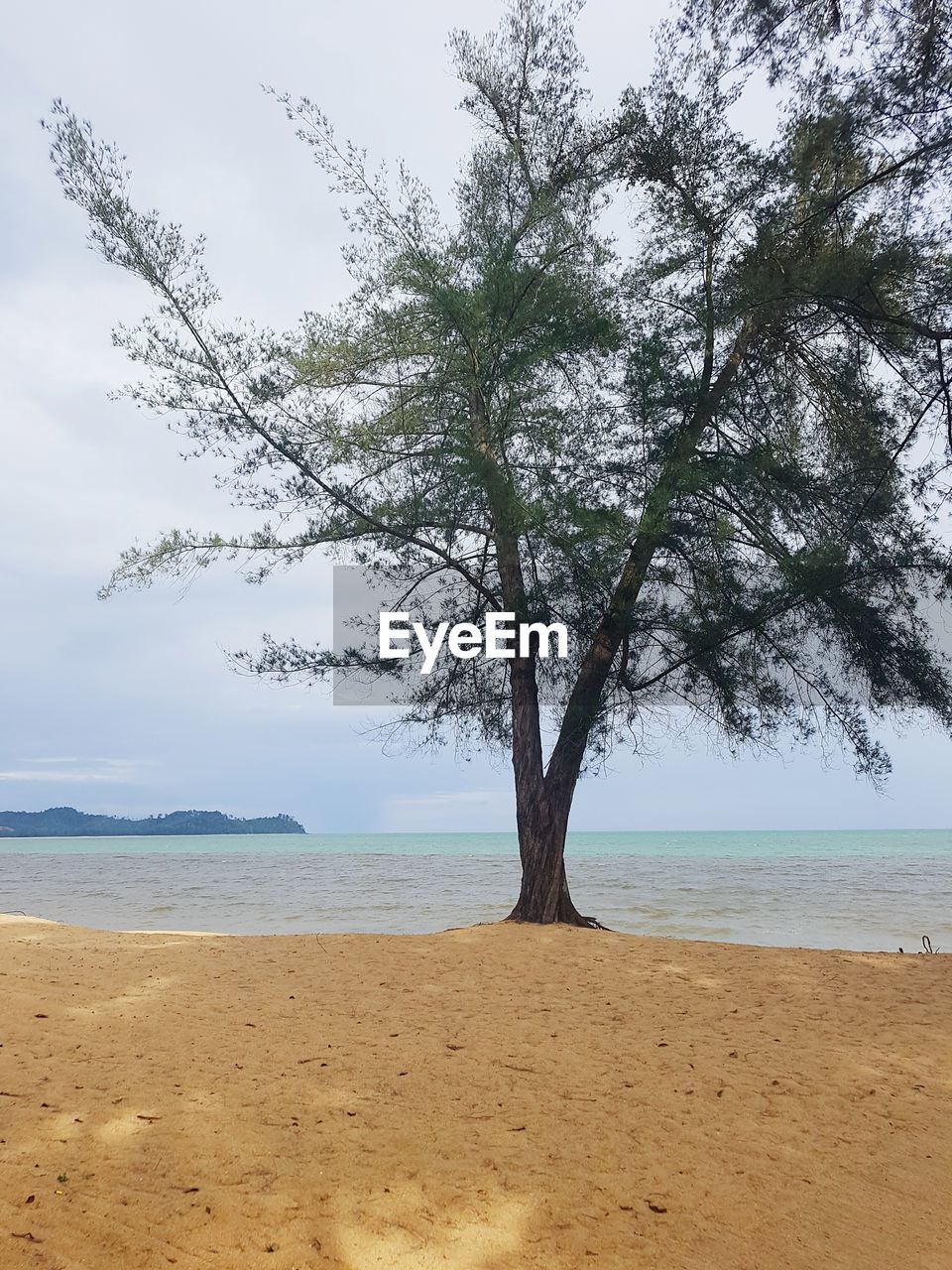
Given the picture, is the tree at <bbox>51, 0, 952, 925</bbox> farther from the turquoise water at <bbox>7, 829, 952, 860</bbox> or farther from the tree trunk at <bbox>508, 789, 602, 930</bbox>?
the turquoise water at <bbox>7, 829, 952, 860</bbox>

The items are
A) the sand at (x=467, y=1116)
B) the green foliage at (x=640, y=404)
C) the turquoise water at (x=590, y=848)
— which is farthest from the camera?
the turquoise water at (x=590, y=848)

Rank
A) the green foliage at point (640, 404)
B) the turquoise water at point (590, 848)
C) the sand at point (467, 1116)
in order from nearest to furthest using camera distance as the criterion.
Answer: the sand at point (467, 1116) < the green foliage at point (640, 404) < the turquoise water at point (590, 848)

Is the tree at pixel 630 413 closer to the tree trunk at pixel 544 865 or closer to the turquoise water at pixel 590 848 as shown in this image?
the tree trunk at pixel 544 865

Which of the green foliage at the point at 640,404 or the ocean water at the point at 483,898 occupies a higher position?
the green foliage at the point at 640,404

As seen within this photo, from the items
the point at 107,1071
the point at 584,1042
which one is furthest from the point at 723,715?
the point at 107,1071

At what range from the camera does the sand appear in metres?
3.20

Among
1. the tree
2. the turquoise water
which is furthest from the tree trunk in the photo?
the turquoise water

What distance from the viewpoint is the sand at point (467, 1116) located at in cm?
320

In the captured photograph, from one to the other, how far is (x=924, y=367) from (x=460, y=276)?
467 cm

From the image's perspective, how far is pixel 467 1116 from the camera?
4.25 metres

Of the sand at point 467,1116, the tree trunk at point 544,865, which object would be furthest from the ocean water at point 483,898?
the sand at point 467,1116

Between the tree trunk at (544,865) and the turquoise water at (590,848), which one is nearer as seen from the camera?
the tree trunk at (544,865)

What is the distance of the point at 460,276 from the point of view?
9.77 m

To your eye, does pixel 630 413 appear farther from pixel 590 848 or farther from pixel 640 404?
pixel 590 848
